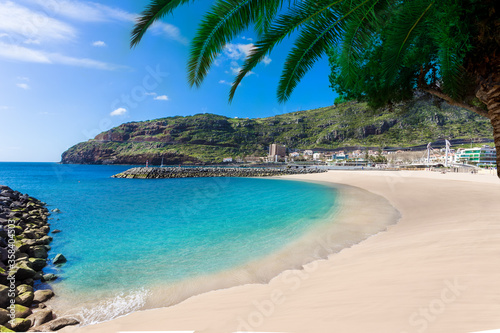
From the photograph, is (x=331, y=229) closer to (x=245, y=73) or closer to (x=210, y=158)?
(x=245, y=73)

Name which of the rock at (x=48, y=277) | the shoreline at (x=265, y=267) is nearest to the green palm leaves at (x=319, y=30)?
the shoreline at (x=265, y=267)

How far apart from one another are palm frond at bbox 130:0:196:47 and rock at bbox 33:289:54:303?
5.72 metres

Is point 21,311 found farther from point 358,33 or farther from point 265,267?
point 358,33

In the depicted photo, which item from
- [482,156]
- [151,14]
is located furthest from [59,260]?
[482,156]

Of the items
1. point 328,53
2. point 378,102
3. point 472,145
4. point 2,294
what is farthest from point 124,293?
point 472,145

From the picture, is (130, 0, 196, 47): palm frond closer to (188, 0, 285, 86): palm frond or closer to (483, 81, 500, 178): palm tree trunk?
(188, 0, 285, 86): palm frond

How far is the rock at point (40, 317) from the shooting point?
12.8 feet

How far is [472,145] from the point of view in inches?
3629

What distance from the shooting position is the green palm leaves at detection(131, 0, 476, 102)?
3623 mm

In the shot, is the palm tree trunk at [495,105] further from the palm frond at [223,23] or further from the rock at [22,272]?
the rock at [22,272]

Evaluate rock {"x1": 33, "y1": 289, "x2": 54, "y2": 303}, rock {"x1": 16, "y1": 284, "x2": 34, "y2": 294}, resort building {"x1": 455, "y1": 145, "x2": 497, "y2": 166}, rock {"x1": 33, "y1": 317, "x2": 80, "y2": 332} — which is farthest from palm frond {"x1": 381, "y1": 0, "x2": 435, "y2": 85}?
resort building {"x1": 455, "y1": 145, "x2": 497, "y2": 166}

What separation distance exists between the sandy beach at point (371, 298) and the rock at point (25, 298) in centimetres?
142

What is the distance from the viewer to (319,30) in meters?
4.30

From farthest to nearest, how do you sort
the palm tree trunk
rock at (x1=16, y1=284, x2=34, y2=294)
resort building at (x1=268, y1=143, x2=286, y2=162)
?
resort building at (x1=268, y1=143, x2=286, y2=162)
rock at (x1=16, y1=284, x2=34, y2=294)
the palm tree trunk
